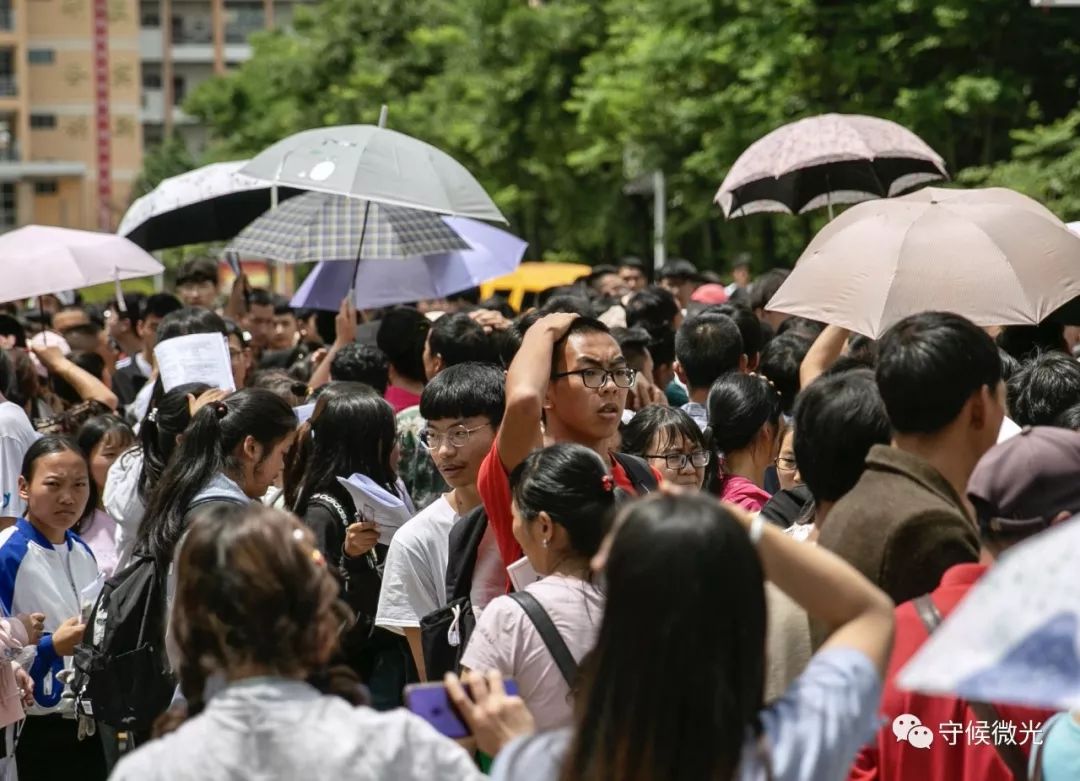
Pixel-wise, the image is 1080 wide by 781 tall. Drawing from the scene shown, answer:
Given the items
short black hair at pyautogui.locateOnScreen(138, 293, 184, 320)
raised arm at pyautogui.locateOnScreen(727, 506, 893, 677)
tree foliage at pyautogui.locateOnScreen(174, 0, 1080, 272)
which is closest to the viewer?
raised arm at pyautogui.locateOnScreen(727, 506, 893, 677)

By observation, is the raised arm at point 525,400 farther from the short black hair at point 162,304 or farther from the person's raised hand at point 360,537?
the short black hair at point 162,304

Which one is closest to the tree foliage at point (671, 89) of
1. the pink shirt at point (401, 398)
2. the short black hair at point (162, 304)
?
the short black hair at point (162, 304)

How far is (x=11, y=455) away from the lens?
21.7 ft

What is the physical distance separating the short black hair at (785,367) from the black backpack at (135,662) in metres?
2.60

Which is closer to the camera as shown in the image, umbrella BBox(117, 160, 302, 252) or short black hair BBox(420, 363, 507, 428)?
short black hair BBox(420, 363, 507, 428)

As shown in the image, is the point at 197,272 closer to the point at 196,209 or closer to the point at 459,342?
the point at 196,209

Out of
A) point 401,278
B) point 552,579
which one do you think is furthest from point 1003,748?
point 401,278

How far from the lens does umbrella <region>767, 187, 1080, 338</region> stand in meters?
4.98

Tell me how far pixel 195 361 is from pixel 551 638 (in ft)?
11.4

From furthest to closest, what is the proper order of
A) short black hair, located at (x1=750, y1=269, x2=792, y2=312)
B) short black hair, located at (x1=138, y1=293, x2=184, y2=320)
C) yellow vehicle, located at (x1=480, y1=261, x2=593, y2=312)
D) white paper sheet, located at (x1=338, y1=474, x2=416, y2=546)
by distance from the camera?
yellow vehicle, located at (x1=480, y1=261, x2=593, y2=312)
short black hair, located at (x1=138, y1=293, x2=184, y2=320)
short black hair, located at (x1=750, y1=269, x2=792, y2=312)
white paper sheet, located at (x1=338, y1=474, x2=416, y2=546)

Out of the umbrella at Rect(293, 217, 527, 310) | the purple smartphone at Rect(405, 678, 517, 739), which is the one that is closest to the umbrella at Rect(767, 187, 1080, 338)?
the purple smartphone at Rect(405, 678, 517, 739)

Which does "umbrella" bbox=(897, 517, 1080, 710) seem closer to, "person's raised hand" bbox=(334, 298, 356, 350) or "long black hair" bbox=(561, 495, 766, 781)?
"long black hair" bbox=(561, 495, 766, 781)

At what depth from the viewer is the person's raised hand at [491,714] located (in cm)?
274

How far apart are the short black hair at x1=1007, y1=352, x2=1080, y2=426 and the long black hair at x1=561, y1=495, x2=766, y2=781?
9.45 ft
